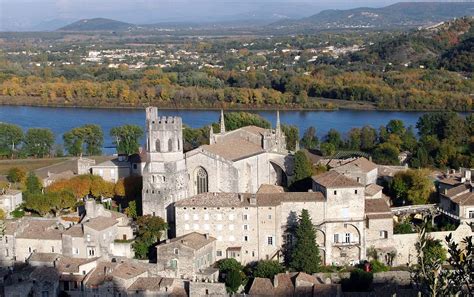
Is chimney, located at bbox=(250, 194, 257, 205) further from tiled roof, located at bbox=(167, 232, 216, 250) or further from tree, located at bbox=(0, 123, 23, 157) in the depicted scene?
tree, located at bbox=(0, 123, 23, 157)

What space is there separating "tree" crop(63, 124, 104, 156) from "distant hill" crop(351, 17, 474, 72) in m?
37.1

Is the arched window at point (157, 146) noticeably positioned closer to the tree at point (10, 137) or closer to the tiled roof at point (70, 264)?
the tiled roof at point (70, 264)

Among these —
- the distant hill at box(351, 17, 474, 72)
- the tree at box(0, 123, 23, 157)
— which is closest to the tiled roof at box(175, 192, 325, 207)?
the tree at box(0, 123, 23, 157)

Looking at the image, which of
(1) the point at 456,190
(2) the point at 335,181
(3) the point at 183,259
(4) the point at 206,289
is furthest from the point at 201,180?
(1) the point at 456,190

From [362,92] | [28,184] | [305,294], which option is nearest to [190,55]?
[362,92]

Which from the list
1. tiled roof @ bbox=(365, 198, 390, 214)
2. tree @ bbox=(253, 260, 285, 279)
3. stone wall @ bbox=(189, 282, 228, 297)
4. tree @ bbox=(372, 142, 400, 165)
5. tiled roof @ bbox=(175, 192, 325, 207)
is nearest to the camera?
stone wall @ bbox=(189, 282, 228, 297)

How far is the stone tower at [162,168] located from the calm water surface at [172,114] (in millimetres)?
20798

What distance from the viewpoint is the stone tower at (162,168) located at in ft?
62.6

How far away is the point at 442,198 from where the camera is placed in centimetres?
1956

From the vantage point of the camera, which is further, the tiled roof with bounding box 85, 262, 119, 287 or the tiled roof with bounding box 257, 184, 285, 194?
the tiled roof with bounding box 257, 184, 285, 194

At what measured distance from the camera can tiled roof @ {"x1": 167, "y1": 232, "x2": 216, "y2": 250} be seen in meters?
17.0

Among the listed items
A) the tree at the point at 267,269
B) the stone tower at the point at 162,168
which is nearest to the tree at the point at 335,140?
the stone tower at the point at 162,168

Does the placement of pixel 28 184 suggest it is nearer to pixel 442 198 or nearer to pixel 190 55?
pixel 442 198

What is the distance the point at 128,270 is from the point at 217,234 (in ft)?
8.43
